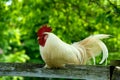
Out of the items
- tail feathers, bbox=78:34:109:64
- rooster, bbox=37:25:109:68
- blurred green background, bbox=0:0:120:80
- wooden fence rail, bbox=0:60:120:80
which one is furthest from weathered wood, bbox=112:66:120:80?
blurred green background, bbox=0:0:120:80

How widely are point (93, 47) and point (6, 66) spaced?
0.58m

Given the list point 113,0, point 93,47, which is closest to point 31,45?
point 113,0

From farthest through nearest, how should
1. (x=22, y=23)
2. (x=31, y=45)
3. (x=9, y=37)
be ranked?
(x=31, y=45) < (x=9, y=37) < (x=22, y=23)

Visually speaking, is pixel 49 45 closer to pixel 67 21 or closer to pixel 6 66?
pixel 6 66

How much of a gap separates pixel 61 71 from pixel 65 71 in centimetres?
2

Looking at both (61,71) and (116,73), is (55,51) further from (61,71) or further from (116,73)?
(116,73)

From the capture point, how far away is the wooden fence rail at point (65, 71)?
2.17 meters

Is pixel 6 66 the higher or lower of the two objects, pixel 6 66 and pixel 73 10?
the lower

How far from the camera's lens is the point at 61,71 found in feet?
7.47

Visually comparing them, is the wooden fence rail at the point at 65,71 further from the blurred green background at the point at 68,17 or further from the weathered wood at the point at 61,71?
the blurred green background at the point at 68,17

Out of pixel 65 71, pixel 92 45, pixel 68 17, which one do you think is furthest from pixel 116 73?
pixel 68 17

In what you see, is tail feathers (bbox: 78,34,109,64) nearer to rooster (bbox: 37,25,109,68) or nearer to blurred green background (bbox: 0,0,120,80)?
rooster (bbox: 37,25,109,68)

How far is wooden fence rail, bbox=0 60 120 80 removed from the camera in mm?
A: 2170

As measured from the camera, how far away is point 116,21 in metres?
4.16
